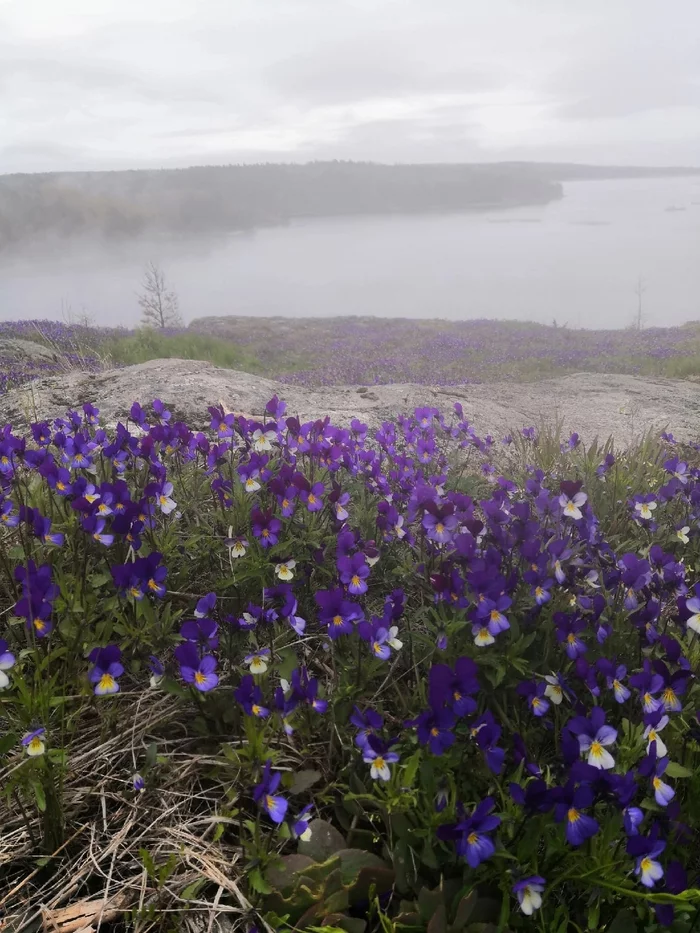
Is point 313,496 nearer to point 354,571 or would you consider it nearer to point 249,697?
point 354,571

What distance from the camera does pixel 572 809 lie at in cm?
166

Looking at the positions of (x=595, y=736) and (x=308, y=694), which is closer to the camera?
(x=595, y=736)

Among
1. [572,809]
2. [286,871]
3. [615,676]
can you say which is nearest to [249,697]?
[286,871]

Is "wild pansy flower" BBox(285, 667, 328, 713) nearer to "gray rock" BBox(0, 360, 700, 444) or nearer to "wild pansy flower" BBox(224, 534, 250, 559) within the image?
"wild pansy flower" BBox(224, 534, 250, 559)

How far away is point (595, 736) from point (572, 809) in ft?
0.72

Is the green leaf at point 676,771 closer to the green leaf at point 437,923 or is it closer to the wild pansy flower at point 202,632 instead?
the green leaf at point 437,923

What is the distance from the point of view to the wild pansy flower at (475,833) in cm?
162

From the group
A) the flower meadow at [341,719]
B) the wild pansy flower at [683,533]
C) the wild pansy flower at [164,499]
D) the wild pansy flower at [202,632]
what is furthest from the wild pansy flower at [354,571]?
the wild pansy flower at [683,533]

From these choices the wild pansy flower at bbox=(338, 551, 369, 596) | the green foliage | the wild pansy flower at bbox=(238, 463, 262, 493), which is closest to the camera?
the wild pansy flower at bbox=(338, 551, 369, 596)

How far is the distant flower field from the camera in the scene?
54.1 feet

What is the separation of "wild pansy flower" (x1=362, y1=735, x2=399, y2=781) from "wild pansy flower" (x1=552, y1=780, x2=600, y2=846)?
447 mm

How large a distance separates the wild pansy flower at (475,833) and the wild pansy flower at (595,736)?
0.33 m

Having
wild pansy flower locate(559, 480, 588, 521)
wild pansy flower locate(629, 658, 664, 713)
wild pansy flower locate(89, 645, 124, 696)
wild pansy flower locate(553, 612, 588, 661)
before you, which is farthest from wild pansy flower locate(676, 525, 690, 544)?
wild pansy flower locate(89, 645, 124, 696)

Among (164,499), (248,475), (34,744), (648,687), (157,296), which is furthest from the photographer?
(157,296)
